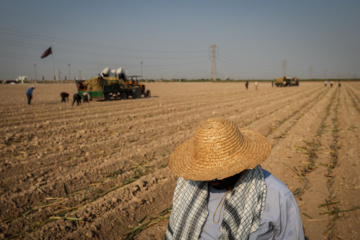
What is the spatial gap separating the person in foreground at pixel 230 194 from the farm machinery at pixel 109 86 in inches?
583

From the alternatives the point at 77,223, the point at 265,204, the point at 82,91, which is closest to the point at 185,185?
the point at 265,204

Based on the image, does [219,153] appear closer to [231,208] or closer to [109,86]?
[231,208]

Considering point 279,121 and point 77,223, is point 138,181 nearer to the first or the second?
point 77,223

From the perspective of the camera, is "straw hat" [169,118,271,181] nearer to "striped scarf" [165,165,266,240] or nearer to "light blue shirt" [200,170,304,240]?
"striped scarf" [165,165,266,240]

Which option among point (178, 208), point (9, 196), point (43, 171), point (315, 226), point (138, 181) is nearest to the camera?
point (178, 208)

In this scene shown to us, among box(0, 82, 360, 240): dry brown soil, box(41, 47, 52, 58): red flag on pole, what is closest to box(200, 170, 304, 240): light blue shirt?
box(0, 82, 360, 240): dry brown soil

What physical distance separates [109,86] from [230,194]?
1544cm

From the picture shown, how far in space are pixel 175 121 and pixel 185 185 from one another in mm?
7099

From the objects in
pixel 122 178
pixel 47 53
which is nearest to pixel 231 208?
pixel 122 178

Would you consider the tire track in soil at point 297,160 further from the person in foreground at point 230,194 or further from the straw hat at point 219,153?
the straw hat at point 219,153

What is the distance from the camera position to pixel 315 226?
2861 mm

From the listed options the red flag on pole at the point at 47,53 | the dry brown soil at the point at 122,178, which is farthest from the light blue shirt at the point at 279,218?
the red flag on pole at the point at 47,53

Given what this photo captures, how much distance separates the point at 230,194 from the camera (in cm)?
158

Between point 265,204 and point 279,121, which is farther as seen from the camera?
point 279,121
